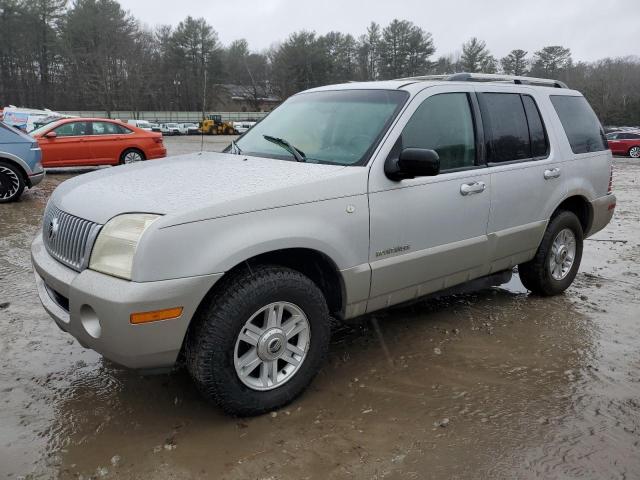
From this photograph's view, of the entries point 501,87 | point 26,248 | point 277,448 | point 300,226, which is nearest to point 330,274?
point 300,226

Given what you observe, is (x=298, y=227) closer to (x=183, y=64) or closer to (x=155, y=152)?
(x=155, y=152)

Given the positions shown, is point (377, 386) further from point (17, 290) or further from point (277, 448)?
point (17, 290)

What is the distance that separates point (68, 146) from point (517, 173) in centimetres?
1245

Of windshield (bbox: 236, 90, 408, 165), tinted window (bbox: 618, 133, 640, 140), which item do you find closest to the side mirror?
windshield (bbox: 236, 90, 408, 165)

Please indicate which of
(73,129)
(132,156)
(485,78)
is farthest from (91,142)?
(485,78)

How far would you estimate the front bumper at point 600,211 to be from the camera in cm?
529

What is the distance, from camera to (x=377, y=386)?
3.49 meters

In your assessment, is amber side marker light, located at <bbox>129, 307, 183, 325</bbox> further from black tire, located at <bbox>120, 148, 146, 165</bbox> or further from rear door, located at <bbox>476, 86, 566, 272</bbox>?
black tire, located at <bbox>120, 148, 146, 165</bbox>

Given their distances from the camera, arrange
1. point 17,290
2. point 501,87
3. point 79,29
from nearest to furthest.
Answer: point 501,87 < point 17,290 < point 79,29

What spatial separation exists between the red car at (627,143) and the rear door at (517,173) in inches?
1083

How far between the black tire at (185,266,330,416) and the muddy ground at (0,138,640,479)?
0.49ft

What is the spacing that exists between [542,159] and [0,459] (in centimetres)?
429

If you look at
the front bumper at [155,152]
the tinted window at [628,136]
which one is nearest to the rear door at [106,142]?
the front bumper at [155,152]

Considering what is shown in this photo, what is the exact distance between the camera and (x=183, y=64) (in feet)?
260
